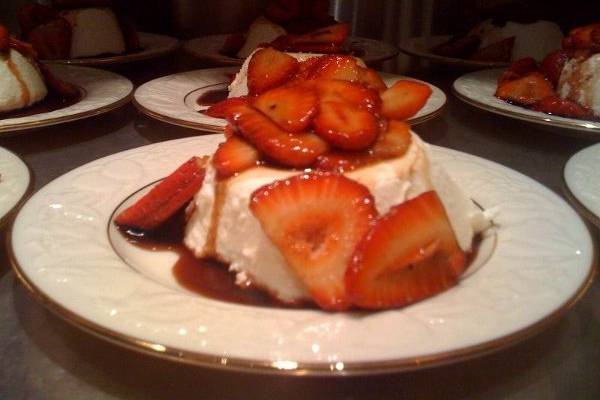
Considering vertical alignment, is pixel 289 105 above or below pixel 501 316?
above

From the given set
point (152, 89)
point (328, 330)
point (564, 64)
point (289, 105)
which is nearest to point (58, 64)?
point (152, 89)

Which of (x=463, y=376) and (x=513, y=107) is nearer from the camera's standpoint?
(x=463, y=376)

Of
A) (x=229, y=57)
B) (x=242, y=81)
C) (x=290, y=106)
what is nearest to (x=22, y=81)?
(x=242, y=81)

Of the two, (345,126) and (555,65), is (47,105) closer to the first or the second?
(345,126)

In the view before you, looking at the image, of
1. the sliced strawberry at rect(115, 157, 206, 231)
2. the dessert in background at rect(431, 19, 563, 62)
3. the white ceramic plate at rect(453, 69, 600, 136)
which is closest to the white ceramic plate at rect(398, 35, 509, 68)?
the dessert in background at rect(431, 19, 563, 62)

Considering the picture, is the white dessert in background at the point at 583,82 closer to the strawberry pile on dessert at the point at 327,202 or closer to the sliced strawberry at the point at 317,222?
the strawberry pile on dessert at the point at 327,202

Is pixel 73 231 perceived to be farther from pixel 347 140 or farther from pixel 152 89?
pixel 152 89
